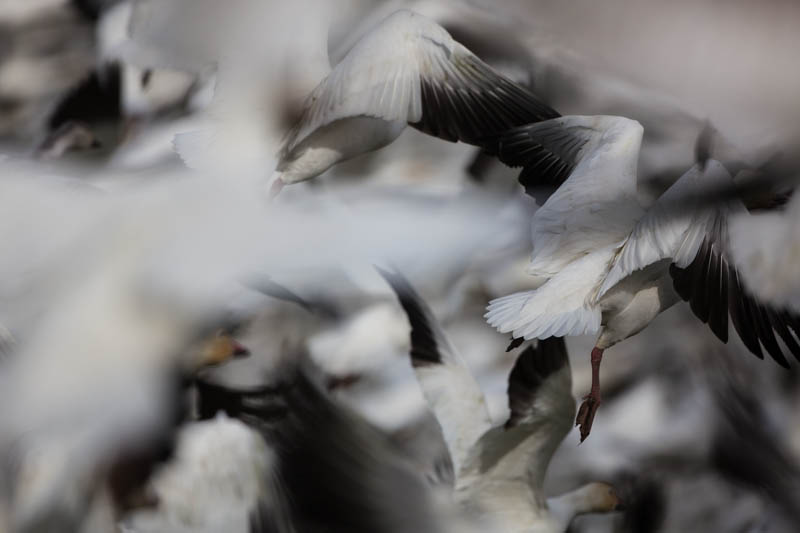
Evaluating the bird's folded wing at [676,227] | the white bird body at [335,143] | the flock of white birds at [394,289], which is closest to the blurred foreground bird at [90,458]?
the flock of white birds at [394,289]

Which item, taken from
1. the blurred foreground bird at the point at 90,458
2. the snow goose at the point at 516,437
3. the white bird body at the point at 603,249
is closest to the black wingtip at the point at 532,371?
the snow goose at the point at 516,437

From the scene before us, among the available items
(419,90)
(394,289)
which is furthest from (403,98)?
(394,289)

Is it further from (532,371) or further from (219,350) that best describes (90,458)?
(532,371)

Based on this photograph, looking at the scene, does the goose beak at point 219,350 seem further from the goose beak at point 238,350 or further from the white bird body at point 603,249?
the white bird body at point 603,249

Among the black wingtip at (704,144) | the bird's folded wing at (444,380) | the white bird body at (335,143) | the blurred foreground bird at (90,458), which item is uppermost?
the black wingtip at (704,144)

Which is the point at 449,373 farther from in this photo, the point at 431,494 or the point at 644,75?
the point at 644,75

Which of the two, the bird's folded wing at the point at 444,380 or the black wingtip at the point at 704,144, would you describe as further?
the bird's folded wing at the point at 444,380

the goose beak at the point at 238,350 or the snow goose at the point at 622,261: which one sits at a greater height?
the snow goose at the point at 622,261
